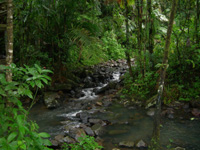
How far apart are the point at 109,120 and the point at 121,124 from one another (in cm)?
45

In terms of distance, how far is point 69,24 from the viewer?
7.78 metres

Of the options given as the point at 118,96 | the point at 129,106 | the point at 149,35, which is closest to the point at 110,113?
the point at 129,106

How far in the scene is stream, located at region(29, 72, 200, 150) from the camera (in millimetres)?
4090

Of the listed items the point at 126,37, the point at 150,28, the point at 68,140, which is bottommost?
the point at 68,140

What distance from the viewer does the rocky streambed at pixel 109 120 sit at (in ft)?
13.3

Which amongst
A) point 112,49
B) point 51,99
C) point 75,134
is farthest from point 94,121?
point 112,49

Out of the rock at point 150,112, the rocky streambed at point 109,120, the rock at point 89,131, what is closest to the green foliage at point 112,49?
the rocky streambed at point 109,120

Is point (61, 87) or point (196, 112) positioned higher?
point (61, 87)

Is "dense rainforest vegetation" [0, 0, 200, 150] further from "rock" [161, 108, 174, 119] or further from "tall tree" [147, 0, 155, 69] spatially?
"rock" [161, 108, 174, 119]

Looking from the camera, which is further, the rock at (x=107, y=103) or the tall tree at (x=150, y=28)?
the rock at (x=107, y=103)

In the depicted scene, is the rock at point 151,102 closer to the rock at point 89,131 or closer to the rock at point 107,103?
the rock at point 107,103

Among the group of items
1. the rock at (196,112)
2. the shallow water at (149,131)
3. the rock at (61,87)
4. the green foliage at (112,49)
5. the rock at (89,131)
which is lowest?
A: the shallow water at (149,131)

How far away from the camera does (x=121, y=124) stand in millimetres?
5117

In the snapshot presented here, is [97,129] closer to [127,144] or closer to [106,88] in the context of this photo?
[127,144]
